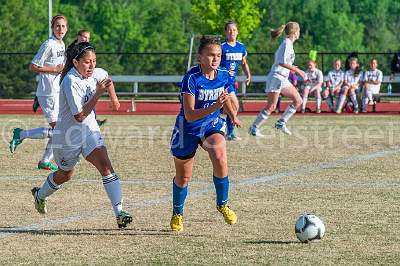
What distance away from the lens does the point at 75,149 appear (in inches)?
368

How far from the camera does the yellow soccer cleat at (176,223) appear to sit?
360 inches

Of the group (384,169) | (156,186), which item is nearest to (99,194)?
(156,186)

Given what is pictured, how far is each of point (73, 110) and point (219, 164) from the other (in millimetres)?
1431

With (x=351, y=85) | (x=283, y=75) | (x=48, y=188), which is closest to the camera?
(x=48, y=188)

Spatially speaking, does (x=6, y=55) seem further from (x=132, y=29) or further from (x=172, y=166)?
(x=132, y=29)

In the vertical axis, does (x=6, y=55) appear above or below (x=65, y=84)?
below

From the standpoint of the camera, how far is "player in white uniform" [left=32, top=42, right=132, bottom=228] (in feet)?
30.2

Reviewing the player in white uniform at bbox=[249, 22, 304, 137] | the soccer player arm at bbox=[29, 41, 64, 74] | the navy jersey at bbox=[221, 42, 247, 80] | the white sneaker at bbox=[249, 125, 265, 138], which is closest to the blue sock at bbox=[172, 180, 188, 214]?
the soccer player arm at bbox=[29, 41, 64, 74]

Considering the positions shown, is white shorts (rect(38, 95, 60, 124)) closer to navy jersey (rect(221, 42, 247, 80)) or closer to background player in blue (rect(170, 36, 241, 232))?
navy jersey (rect(221, 42, 247, 80))

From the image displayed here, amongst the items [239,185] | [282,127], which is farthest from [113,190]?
[282,127]

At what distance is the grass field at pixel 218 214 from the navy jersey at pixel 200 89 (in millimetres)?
951

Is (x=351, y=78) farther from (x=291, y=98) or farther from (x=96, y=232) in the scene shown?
(x=96, y=232)

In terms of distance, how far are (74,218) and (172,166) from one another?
5.00 m

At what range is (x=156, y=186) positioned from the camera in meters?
12.4
